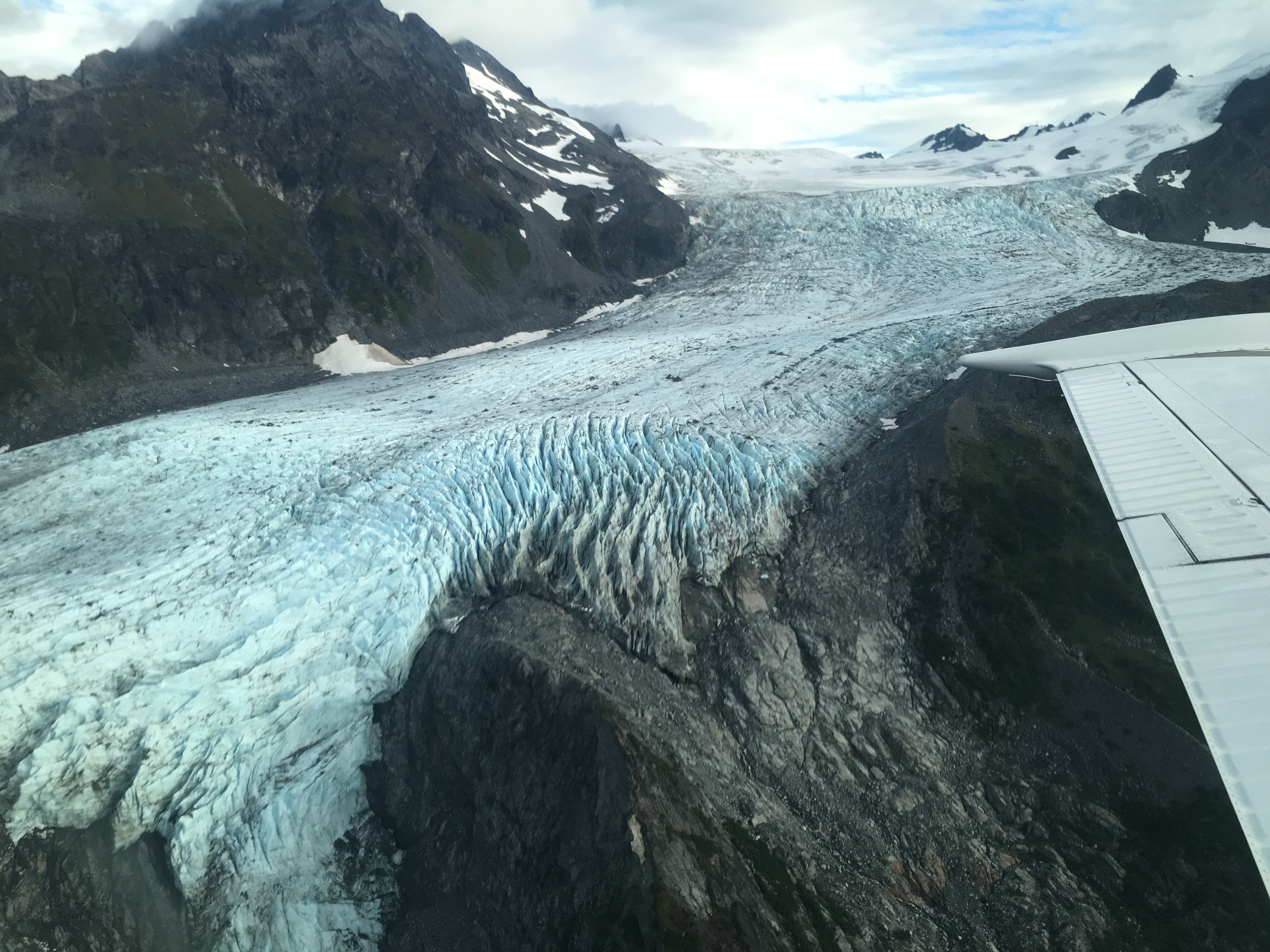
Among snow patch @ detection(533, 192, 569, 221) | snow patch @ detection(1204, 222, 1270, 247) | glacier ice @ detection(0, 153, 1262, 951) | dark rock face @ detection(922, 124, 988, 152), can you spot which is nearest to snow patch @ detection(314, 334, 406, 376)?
glacier ice @ detection(0, 153, 1262, 951)

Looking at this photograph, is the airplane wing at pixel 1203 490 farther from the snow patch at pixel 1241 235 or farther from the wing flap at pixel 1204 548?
the snow patch at pixel 1241 235

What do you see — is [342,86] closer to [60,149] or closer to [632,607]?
[60,149]

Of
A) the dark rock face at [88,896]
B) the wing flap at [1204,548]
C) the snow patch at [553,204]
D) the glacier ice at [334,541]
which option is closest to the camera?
the wing flap at [1204,548]

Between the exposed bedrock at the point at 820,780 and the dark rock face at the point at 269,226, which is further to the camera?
the dark rock face at the point at 269,226

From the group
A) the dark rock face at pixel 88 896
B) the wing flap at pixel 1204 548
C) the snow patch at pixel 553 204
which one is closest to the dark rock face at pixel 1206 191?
the snow patch at pixel 553 204

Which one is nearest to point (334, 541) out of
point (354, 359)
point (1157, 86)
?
point (354, 359)

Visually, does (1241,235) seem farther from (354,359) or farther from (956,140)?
(956,140)
